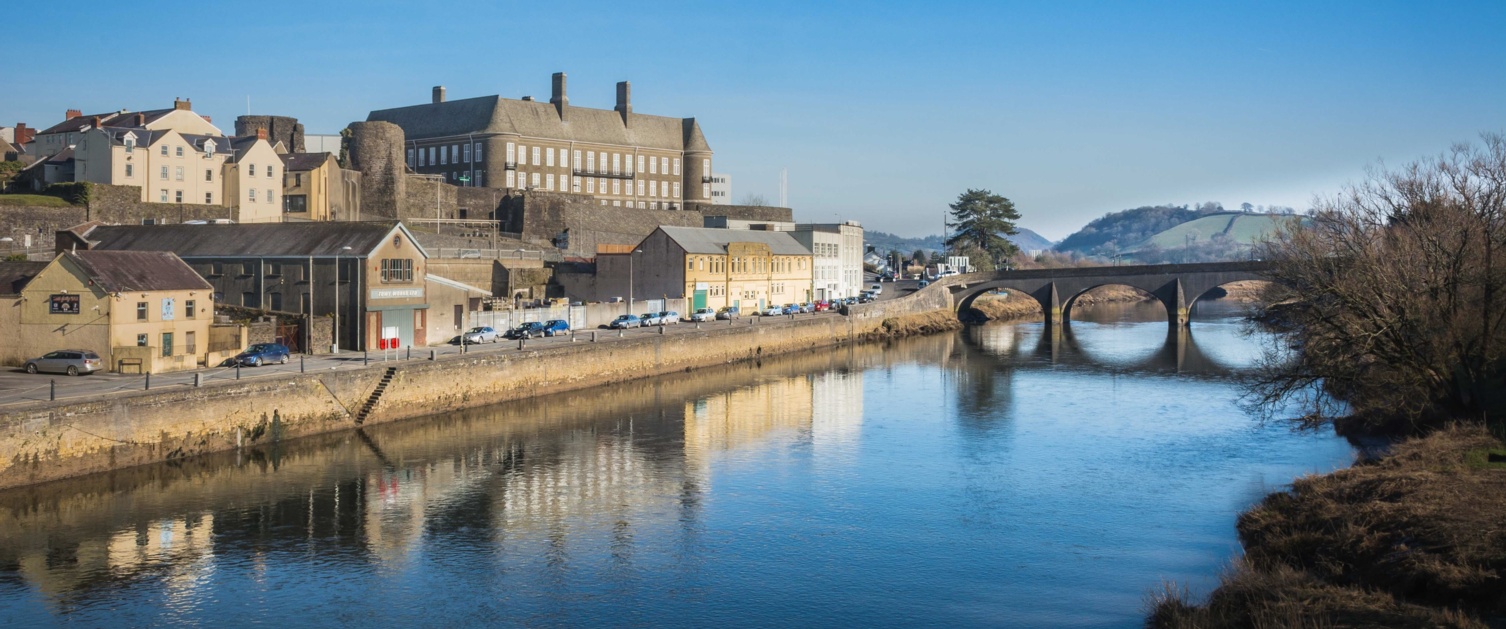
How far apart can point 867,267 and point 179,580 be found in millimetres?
99651

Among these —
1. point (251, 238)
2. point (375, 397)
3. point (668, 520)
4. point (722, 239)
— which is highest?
point (722, 239)

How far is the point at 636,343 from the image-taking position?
4744 cm

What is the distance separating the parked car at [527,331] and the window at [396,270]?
5.60 meters

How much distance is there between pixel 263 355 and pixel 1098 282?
62786 mm

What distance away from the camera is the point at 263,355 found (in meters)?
35.9

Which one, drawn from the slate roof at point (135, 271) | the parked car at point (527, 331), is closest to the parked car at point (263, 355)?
the slate roof at point (135, 271)

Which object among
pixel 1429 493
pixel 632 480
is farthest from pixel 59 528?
pixel 1429 493

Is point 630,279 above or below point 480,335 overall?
above

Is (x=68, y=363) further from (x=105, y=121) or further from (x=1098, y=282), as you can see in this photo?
(x=1098, y=282)

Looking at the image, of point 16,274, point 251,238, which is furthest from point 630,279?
point 16,274

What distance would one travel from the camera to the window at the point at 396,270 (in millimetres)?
41594

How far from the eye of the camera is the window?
136 ft

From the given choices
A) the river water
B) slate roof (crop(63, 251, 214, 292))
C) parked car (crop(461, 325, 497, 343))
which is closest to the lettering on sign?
parked car (crop(461, 325, 497, 343))

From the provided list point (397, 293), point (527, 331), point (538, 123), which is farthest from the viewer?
point (538, 123)
